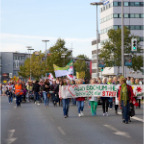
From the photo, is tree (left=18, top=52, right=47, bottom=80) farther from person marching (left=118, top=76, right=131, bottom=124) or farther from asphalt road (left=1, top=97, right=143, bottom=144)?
asphalt road (left=1, top=97, right=143, bottom=144)

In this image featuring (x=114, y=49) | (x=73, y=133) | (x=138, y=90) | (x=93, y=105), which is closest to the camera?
(x=73, y=133)

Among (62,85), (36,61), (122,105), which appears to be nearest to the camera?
(122,105)

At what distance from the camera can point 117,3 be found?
86062 millimetres

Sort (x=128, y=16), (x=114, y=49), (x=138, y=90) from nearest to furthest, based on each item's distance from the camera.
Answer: (x=138, y=90)
(x=114, y=49)
(x=128, y=16)

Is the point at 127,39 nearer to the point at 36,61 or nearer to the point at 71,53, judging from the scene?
the point at 71,53

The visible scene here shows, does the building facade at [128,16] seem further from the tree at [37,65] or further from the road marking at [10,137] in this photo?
the road marking at [10,137]

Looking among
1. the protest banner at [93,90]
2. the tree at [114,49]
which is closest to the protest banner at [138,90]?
the protest banner at [93,90]

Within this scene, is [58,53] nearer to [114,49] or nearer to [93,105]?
[114,49]

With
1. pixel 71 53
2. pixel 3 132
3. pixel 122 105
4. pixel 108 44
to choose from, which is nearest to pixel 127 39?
pixel 108 44

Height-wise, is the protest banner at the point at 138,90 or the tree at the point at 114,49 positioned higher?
the tree at the point at 114,49

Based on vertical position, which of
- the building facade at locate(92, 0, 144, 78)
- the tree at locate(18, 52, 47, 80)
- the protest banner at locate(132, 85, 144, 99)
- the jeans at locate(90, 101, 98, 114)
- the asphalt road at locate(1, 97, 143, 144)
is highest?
the building facade at locate(92, 0, 144, 78)

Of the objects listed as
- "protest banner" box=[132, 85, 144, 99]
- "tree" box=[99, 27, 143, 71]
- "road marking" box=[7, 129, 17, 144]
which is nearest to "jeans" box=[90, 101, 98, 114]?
"protest banner" box=[132, 85, 144, 99]

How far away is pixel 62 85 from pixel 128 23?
6903cm

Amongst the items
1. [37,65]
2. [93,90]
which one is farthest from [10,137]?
[37,65]
